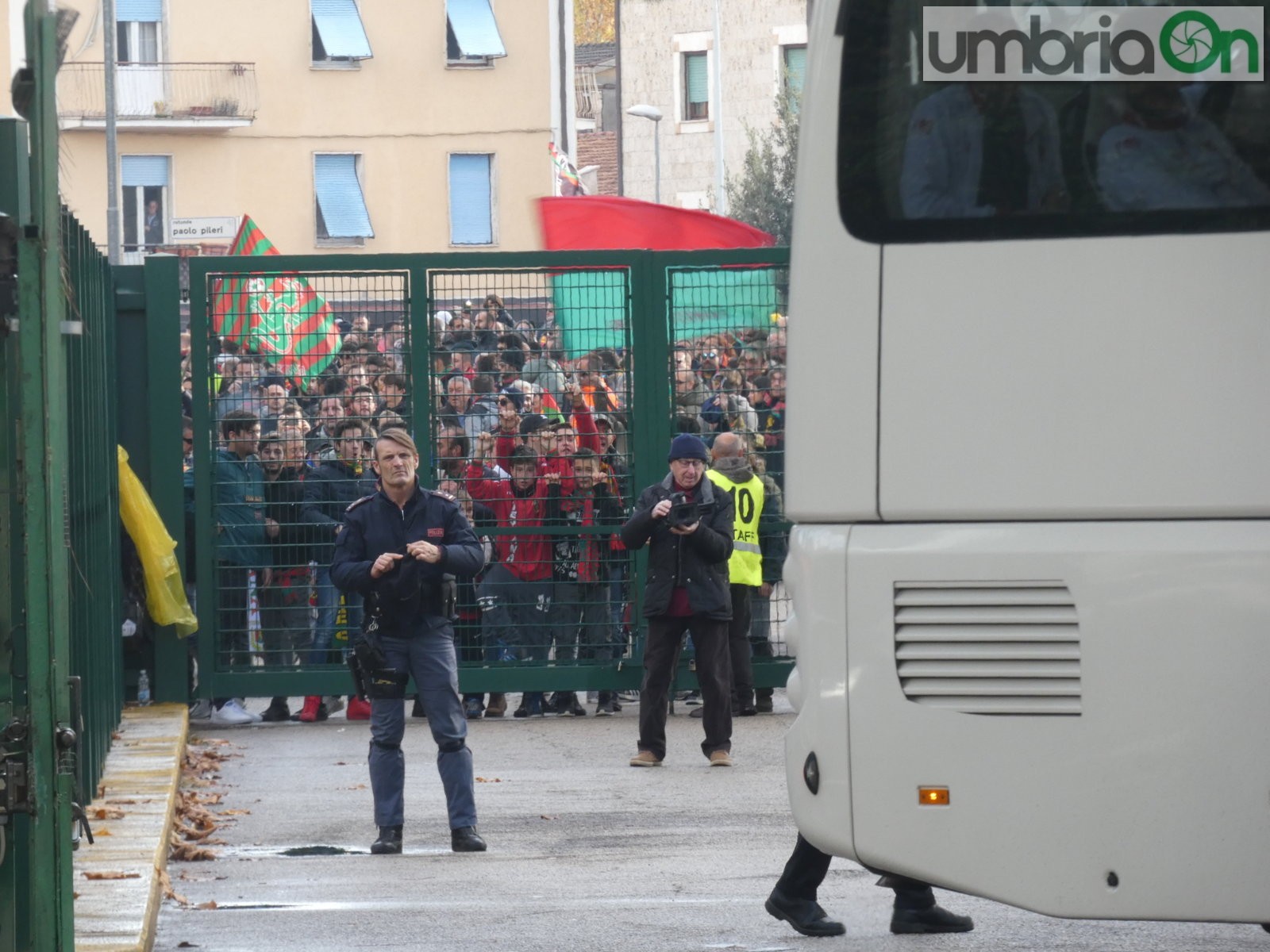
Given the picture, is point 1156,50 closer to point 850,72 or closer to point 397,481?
point 850,72

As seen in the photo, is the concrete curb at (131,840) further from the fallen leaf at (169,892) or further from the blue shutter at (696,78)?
the blue shutter at (696,78)

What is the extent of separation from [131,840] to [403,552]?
184 cm

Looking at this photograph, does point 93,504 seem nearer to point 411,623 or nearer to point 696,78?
point 411,623

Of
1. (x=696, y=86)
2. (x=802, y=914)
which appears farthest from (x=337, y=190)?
(x=802, y=914)

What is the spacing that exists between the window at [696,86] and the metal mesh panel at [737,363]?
48171 mm

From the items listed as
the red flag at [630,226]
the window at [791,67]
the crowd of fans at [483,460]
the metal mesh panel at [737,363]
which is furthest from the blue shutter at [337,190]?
the metal mesh panel at [737,363]

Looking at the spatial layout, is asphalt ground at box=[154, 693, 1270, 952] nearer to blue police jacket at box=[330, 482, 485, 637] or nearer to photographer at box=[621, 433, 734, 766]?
photographer at box=[621, 433, 734, 766]

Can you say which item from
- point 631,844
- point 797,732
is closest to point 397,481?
point 631,844

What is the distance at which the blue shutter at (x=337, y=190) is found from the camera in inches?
1672

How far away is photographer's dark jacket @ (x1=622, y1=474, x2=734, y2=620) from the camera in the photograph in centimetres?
1275

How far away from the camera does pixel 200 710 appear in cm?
1523

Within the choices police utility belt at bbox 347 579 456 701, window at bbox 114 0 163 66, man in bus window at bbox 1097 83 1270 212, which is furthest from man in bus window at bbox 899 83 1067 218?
window at bbox 114 0 163 66

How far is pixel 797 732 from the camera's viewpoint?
5.96m

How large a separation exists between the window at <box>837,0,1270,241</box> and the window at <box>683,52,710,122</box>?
57.1 meters
